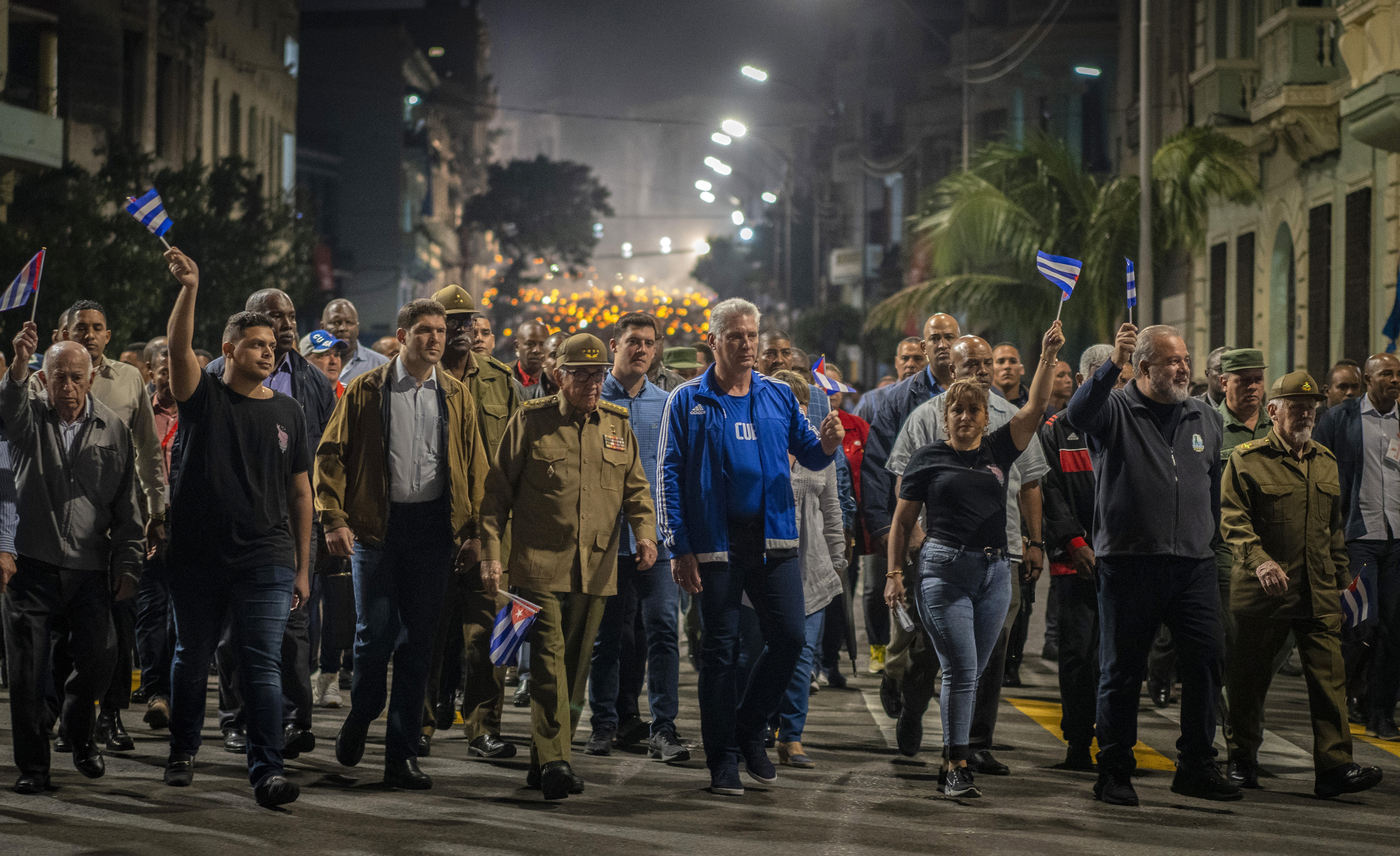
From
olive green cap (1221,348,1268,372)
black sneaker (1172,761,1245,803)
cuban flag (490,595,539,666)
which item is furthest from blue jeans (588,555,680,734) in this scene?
olive green cap (1221,348,1268,372)

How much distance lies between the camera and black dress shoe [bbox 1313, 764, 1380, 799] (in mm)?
7719

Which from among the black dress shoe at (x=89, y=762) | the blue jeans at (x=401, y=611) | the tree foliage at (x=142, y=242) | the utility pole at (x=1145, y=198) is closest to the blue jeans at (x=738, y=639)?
the blue jeans at (x=401, y=611)

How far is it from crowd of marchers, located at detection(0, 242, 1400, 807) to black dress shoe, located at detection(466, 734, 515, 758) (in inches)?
0.5

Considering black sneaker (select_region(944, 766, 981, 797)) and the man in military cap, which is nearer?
black sneaker (select_region(944, 766, 981, 797))

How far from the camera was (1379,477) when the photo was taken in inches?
400

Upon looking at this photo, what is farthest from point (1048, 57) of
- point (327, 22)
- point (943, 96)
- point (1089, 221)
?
point (327, 22)

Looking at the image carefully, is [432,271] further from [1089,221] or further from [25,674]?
[25,674]

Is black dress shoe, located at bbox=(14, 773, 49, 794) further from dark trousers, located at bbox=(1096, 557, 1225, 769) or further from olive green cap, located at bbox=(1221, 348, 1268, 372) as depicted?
olive green cap, located at bbox=(1221, 348, 1268, 372)

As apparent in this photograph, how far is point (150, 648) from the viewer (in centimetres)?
937

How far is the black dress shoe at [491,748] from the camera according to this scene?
834 centimetres

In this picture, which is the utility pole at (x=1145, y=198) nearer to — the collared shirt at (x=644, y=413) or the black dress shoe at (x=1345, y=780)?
the collared shirt at (x=644, y=413)

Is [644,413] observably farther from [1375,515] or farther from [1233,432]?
[1375,515]

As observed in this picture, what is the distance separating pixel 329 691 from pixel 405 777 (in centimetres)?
287

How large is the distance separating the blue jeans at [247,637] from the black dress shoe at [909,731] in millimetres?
3091
